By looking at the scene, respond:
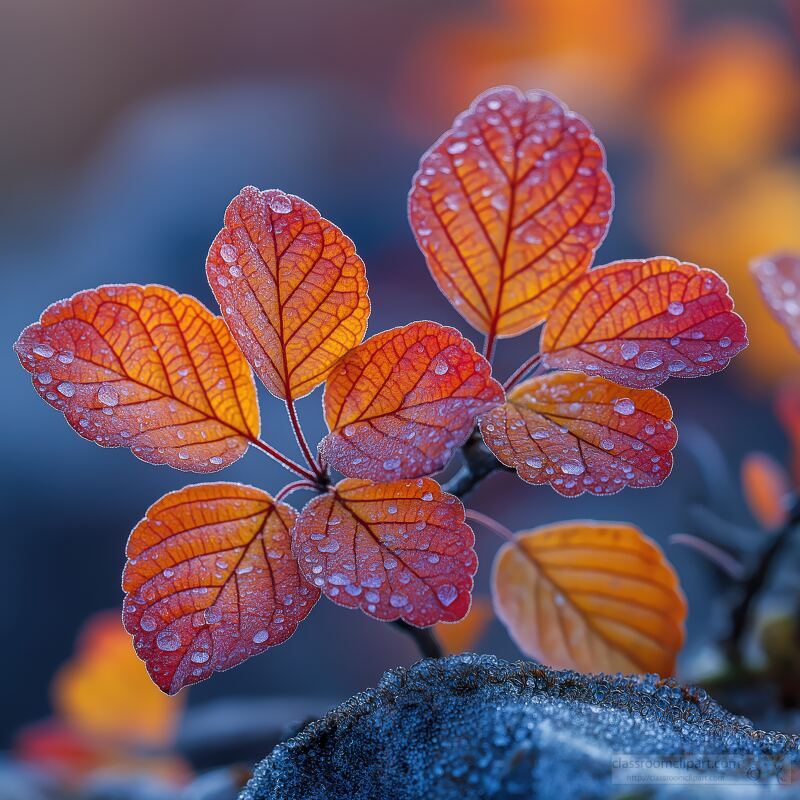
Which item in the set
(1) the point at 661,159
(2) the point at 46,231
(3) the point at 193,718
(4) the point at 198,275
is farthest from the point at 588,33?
(3) the point at 193,718

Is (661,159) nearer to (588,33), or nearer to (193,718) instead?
(588,33)

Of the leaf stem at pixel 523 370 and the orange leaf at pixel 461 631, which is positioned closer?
the leaf stem at pixel 523 370

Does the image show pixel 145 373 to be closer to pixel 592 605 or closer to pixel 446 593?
pixel 446 593

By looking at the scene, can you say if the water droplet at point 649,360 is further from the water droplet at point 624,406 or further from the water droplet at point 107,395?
the water droplet at point 107,395

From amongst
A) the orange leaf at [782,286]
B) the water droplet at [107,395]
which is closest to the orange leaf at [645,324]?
the orange leaf at [782,286]

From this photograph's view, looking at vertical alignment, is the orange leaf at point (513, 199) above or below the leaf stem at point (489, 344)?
above

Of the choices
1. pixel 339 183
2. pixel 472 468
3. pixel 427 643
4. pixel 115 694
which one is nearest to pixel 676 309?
pixel 472 468
